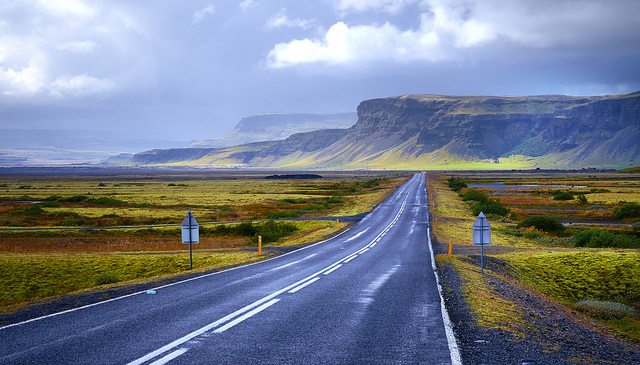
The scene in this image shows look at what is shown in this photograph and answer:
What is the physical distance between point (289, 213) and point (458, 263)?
31.3 meters

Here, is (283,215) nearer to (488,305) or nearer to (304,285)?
(304,285)

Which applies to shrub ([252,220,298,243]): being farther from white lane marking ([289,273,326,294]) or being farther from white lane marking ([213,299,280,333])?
white lane marking ([213,299,280,333])

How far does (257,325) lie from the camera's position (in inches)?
345

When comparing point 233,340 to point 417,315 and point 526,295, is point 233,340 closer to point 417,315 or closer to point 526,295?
point 417,315

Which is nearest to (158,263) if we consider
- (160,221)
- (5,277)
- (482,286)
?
(5,277)

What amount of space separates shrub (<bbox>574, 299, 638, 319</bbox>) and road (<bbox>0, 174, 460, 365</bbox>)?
5.70 metres

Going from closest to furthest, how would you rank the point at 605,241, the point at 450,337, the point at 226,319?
1. the point at 450,337
2. the point at 226,319
3. the point at 605,241

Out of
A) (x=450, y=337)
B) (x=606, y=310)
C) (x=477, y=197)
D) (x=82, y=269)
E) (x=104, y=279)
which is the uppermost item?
(x=450, y=337)

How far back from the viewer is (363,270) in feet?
53.7

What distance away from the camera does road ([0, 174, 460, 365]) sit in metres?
7.05

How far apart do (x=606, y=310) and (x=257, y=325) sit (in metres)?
12.5

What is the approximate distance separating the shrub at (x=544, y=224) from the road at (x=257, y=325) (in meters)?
25.8

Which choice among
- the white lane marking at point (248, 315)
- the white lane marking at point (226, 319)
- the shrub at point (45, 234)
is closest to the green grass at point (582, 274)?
the white lane marking at point (226, 319)

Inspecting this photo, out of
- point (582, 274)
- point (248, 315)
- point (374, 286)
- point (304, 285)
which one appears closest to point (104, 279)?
point (304, 285)
